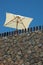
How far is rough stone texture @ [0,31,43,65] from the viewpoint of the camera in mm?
19422

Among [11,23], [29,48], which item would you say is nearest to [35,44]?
[29,48]

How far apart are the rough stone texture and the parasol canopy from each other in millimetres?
2537

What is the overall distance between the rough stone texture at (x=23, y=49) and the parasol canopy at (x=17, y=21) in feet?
8.32

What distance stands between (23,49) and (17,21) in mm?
5706

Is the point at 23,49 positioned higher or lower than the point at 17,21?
lower

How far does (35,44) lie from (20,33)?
266cm

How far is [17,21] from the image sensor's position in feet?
84.8

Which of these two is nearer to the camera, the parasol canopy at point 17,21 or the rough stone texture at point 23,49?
the rough stone texture at point 23,49

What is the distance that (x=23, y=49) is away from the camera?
20656 mm

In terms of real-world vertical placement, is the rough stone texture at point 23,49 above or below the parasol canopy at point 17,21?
below

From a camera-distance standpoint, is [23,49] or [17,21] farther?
[17,21]

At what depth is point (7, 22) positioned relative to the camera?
25125mm

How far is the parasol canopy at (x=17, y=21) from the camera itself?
2512 cm

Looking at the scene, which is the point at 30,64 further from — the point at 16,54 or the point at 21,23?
the point at 21,23
